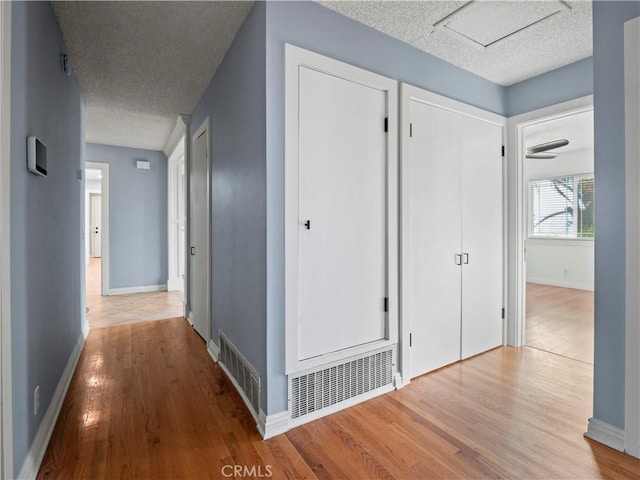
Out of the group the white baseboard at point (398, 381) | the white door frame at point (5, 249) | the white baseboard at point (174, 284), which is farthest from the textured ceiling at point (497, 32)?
the white baseboard at point (174, 284)

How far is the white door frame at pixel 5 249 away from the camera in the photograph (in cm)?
124

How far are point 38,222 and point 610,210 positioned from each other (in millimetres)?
2982

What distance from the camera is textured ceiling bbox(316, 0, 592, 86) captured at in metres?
2.01

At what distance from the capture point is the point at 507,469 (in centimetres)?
153

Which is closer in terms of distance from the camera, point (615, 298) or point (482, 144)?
point (615, 298)

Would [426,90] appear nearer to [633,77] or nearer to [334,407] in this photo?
[633,77]

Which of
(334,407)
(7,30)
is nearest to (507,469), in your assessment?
(334,407)

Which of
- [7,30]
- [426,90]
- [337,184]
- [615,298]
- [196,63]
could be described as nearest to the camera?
[7,30]

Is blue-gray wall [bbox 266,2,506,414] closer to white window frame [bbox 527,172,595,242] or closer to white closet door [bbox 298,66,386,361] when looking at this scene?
white closet door [bbox 298,66,386,361]

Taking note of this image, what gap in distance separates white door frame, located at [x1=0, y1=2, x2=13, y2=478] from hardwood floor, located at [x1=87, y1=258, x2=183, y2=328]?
2858 mm

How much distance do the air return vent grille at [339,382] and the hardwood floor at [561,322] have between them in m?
1.82

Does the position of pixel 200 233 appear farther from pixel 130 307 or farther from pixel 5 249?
pixel 130 307

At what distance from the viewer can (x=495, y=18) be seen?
2139 millimetres

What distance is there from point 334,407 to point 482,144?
2451mm
